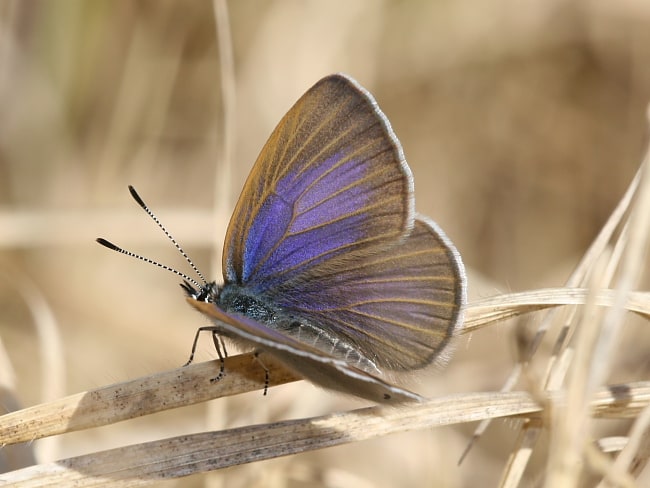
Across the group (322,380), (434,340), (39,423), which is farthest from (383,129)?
(39,423)

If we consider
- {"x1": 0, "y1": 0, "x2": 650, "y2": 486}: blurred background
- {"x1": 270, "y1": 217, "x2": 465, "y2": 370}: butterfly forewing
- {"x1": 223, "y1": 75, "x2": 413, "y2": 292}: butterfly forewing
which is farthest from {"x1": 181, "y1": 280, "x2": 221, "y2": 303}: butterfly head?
{"x1": 0, "y1": 0, "x2": 650, "y2": 486}: blurred background

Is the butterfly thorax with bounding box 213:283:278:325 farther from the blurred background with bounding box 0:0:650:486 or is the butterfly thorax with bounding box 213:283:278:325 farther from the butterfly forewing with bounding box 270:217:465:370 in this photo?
the blurred background with bounding box 0:0:650:486

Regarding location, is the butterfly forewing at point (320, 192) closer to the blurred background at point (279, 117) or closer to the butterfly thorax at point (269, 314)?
the butterfly thorax at point (269, 314)

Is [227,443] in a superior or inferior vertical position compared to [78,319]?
inferior

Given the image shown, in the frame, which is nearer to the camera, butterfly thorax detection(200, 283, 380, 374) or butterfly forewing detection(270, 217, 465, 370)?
butterfly forewing detection(270, 217, 465, 370)

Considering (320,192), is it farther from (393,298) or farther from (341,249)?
(393,298)

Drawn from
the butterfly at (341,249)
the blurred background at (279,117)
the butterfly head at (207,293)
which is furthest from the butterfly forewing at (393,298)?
the blurred background at (279,117)

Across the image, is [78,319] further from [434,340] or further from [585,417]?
[585,417]
